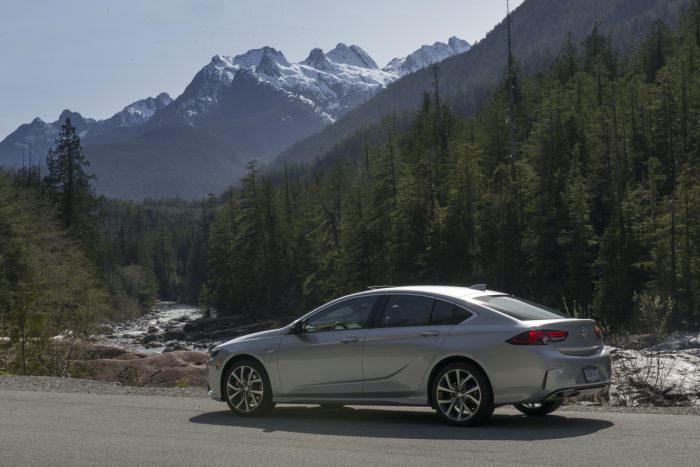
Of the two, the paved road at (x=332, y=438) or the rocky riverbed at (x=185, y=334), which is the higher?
the rocky riverbed at (x=185, y=334)

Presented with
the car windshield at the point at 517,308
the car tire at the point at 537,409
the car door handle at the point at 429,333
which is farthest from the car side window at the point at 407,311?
the car tire at the point at 537,409

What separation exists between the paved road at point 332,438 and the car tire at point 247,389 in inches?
7.4

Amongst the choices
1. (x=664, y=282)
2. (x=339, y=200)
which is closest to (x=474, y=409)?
(x=664, y=282)

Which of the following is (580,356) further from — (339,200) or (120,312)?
(120,312)

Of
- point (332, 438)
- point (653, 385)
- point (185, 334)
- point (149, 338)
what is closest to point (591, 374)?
point (332, 438)

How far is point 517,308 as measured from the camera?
10.1 metres

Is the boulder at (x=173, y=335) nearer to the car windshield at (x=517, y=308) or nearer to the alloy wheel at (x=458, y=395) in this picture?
the car windshield at (x=517, y=308)

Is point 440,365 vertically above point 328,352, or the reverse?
point 328,352

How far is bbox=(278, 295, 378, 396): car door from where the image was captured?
411 inches

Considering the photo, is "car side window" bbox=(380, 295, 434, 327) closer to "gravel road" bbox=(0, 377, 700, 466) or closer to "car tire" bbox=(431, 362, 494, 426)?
"car tire" bbox=(431, 362, 494, 426)

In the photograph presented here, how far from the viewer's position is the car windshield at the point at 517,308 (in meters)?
9.81

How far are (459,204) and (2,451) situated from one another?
62.9 metres

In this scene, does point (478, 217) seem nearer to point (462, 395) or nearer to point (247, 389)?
point (247, 389)

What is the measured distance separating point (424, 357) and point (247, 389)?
8.75 ft
